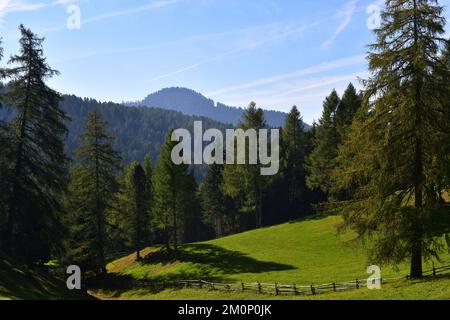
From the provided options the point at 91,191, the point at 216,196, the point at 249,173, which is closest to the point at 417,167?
the point at 91,191

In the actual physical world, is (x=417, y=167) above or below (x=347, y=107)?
below

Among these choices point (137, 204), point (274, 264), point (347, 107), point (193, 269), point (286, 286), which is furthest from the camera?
point (347, 107)

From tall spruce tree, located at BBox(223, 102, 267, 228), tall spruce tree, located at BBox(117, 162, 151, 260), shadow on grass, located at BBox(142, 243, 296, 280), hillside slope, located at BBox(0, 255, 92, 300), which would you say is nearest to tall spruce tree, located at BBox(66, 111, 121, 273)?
shadow on grass, located at BBox(142, 243, 296, 280)

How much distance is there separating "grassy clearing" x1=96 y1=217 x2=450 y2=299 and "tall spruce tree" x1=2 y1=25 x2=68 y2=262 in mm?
11104

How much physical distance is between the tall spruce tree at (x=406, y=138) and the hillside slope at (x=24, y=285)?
17.5 meters

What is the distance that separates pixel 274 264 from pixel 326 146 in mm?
30051

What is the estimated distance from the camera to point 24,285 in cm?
2405

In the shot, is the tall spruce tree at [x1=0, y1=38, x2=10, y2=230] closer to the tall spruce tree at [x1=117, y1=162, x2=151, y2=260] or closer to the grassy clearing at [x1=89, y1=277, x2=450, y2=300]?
the grassy clearing at [x1=89, y1=277, x2=450, y2=300]

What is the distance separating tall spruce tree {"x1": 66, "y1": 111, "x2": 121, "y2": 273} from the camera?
43438 mm

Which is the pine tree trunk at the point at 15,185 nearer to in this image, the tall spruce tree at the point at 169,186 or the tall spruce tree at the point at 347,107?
the tall spruce tree at the point at 169,186

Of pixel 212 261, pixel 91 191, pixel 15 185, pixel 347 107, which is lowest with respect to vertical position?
pixel 212 261

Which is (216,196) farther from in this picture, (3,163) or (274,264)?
(3,163)

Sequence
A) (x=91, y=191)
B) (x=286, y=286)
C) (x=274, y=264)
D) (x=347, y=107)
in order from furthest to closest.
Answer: (x=347, y=107) < (x=91, y=191) < (x=274, y=264) < (x=286, y=286)
